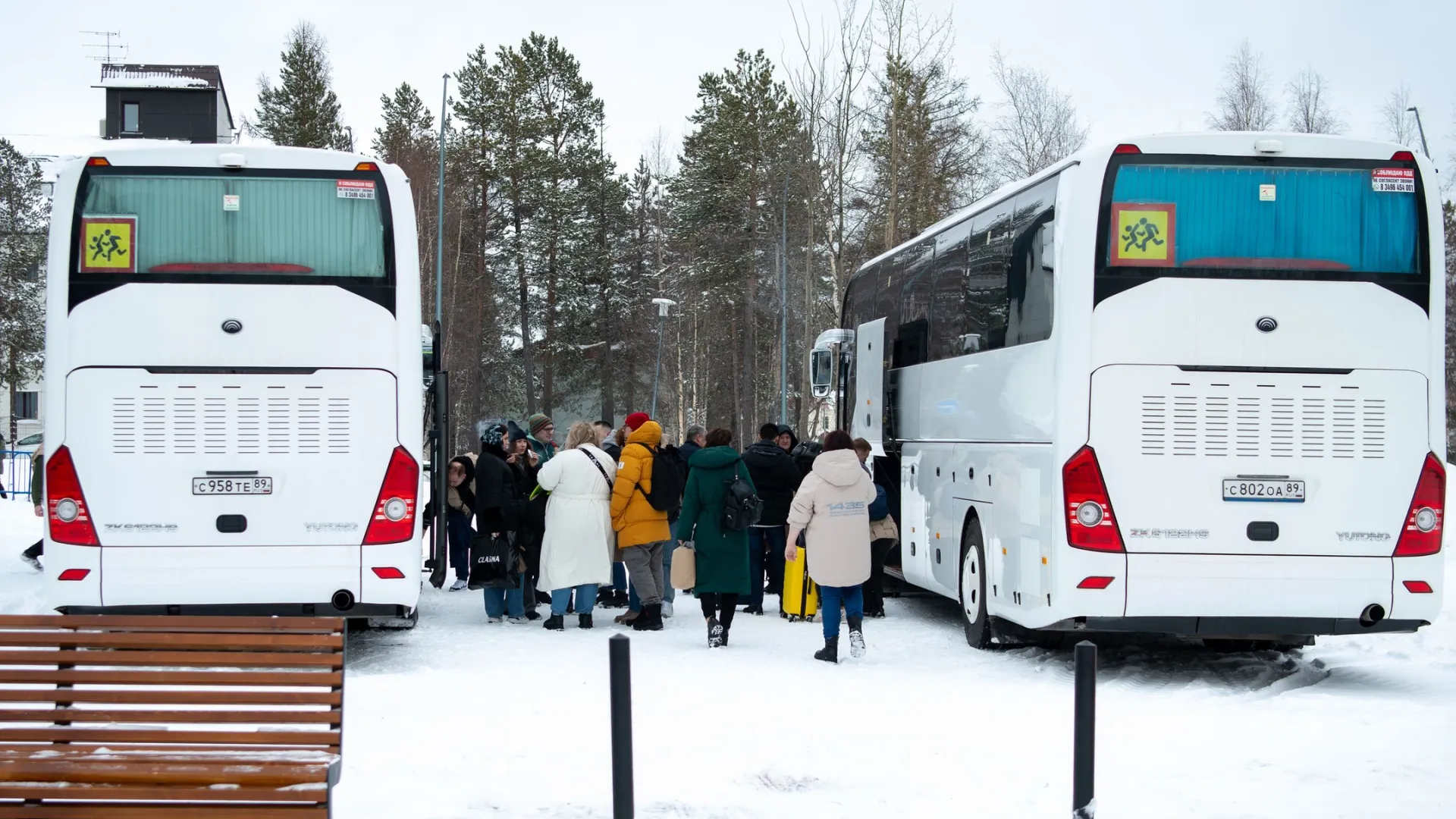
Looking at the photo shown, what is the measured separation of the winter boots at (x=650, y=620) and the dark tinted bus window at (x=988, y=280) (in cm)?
351

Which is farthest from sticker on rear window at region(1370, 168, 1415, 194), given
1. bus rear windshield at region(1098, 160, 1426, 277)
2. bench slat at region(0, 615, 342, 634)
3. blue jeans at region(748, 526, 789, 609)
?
bench slat at region(0, 615, 342, 634)

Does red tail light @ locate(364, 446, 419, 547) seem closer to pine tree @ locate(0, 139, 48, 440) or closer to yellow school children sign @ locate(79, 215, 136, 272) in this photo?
yellow school children sign @ locate(79, 215, 136, 272)

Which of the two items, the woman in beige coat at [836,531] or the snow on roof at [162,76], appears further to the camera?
the snow on roof at [162,76]

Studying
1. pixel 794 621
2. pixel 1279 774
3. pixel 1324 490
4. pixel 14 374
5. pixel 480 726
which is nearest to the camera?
pixel 1279 774

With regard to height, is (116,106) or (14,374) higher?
(116,106)

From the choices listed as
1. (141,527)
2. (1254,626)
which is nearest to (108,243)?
(141,527)

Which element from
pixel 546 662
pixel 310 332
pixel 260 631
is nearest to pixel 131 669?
pixel 260 631

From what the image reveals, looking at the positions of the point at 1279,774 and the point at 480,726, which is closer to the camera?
the point at 1279,774

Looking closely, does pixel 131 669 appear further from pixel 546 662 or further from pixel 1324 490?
pixel 1324 490

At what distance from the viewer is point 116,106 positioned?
61281 millimetres

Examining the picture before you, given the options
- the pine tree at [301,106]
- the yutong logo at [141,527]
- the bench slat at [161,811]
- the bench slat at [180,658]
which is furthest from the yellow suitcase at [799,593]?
the pine tree at [301,106]

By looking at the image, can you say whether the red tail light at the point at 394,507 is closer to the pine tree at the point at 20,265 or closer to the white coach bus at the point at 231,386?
the white coach bus at the point at 231,386

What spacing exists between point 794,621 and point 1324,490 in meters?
5.68

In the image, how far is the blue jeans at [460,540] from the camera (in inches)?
650
